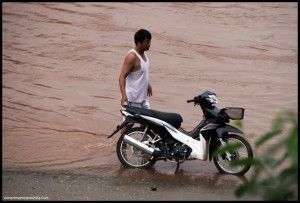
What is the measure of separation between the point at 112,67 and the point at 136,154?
5462mm

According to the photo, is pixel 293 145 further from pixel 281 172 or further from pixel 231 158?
pixel 231 158

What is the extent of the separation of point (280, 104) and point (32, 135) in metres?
4.58

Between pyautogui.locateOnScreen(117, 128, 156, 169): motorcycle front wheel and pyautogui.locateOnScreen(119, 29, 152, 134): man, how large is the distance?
254mm

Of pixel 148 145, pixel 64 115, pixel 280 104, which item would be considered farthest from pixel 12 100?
pixel 280 104

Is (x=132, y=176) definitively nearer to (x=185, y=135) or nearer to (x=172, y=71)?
(x=185, y=135)

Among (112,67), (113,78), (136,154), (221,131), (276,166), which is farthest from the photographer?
(112,67)

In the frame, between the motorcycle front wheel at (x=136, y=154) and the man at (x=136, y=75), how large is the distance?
0.83 ft

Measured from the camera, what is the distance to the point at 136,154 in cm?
675

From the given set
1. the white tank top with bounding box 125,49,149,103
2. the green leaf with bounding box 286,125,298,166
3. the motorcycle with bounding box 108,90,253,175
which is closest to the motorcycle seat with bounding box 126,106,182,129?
the motorcycle with bounding box 108,90,253,175

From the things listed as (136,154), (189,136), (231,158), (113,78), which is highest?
(189,136)

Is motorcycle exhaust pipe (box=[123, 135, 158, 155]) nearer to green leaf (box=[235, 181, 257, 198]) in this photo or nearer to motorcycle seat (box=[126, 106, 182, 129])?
motorcycle seat (box=[126, 106, 182, 129])

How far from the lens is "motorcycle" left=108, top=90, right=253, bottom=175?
21.0 feet

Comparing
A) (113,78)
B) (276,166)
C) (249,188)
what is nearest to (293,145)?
(276,166)

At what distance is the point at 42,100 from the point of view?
32.9 feet
